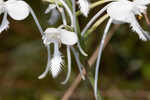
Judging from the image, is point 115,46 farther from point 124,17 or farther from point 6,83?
point 124,17

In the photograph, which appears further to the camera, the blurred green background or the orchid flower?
the blurred green background

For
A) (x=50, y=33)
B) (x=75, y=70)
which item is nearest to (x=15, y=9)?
(x=50, y=33)

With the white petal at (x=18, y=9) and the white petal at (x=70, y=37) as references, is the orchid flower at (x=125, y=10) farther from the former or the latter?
the white petal at (x=18, y=9)

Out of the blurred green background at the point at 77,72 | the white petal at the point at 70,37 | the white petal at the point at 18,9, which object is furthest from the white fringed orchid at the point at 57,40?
the blurred green background at the point at 77,72

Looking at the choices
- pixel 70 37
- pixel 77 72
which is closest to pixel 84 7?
pixel 70 37

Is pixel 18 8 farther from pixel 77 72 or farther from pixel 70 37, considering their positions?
pixel 77 72

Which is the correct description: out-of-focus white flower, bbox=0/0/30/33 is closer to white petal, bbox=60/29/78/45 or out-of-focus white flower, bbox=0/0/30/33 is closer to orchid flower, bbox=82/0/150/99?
white petal, bbox=60/29/78/45

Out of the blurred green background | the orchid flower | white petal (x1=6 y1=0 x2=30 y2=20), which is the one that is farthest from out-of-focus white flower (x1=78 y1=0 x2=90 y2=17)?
the blurred green background
